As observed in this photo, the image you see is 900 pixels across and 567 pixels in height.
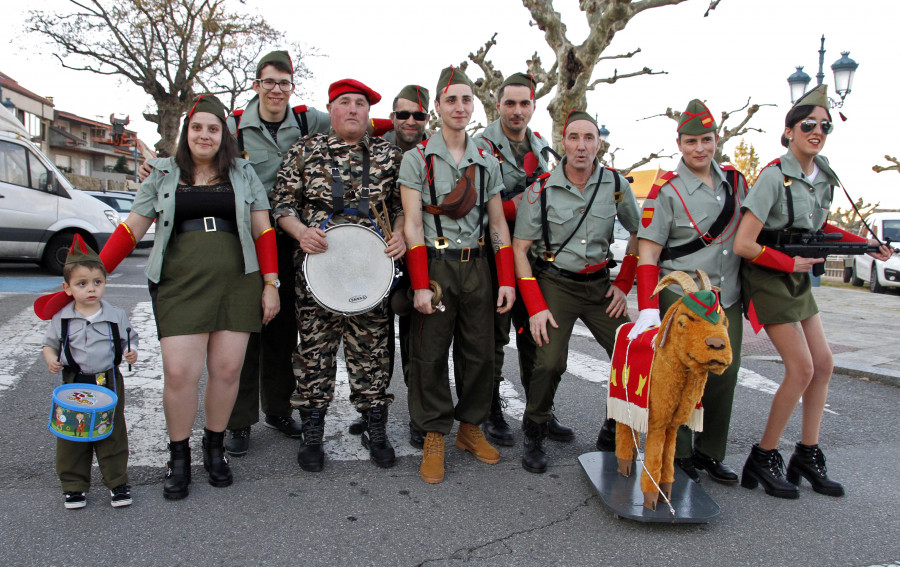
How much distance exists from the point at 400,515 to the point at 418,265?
4.53 feet

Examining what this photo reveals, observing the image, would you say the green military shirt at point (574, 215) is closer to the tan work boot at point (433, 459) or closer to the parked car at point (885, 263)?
the tan work boot at point (433, 459)

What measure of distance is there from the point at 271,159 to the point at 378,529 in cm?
243

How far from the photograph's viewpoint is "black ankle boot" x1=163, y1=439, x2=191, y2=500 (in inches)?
127

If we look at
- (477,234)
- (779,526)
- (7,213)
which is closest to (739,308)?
(779,526)

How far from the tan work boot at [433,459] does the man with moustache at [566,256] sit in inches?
21.1

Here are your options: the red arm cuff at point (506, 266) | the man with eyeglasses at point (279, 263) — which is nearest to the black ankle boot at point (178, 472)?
the man with eyeglasses at point (279, 263)

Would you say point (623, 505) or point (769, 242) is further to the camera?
point (769, 242)

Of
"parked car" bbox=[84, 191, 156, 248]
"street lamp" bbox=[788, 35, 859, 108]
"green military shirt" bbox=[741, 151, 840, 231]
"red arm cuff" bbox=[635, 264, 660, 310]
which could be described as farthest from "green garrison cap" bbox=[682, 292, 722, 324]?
"parked car" bbox=[84, 191, 156, 248]

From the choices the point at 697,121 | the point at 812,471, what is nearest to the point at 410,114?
the point at 697,121

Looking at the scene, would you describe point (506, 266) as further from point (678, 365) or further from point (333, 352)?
point (678, 365)

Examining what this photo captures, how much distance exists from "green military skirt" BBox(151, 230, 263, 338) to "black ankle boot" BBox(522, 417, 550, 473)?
1.78 metres

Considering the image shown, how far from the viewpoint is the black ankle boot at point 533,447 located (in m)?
3.79

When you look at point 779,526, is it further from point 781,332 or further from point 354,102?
point 354,102

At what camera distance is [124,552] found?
2707mm
